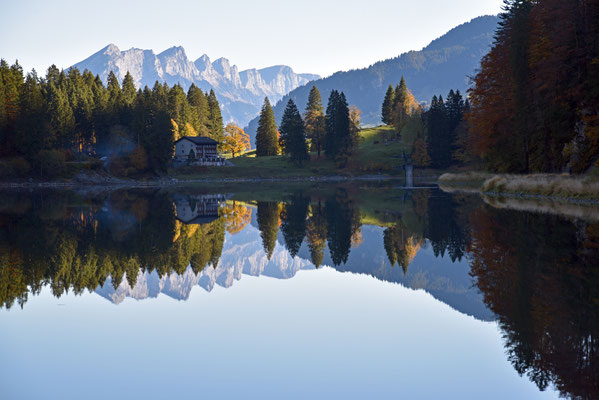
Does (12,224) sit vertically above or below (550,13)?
below

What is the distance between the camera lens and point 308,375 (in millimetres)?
6738

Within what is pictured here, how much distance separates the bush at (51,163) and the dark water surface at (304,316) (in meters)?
71.3

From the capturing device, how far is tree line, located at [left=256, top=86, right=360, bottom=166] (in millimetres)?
108125

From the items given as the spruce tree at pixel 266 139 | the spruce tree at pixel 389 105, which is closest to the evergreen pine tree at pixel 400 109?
the spruce tree at pixel 389 105

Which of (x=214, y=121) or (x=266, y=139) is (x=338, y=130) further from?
(x=214, y=121)

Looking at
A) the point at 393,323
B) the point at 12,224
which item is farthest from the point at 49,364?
the point at 12,224

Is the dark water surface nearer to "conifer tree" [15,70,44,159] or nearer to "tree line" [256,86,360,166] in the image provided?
"conifer tree" [15,70,44,159]

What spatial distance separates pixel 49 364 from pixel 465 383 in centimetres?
582

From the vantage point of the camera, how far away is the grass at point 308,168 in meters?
103

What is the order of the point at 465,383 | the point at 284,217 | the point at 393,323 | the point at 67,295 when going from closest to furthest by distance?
1. the point at 465,383
2. the point at 393,323
3. the point at 67,295
4. the point at 284,217

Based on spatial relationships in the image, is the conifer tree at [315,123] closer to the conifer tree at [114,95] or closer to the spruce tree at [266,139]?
the spruce tree at [266,139]

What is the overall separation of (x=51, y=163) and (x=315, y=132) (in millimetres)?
59369

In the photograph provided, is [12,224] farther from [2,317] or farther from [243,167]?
[243,167]

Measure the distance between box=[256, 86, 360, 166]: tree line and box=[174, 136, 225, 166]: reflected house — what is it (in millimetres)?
16394
